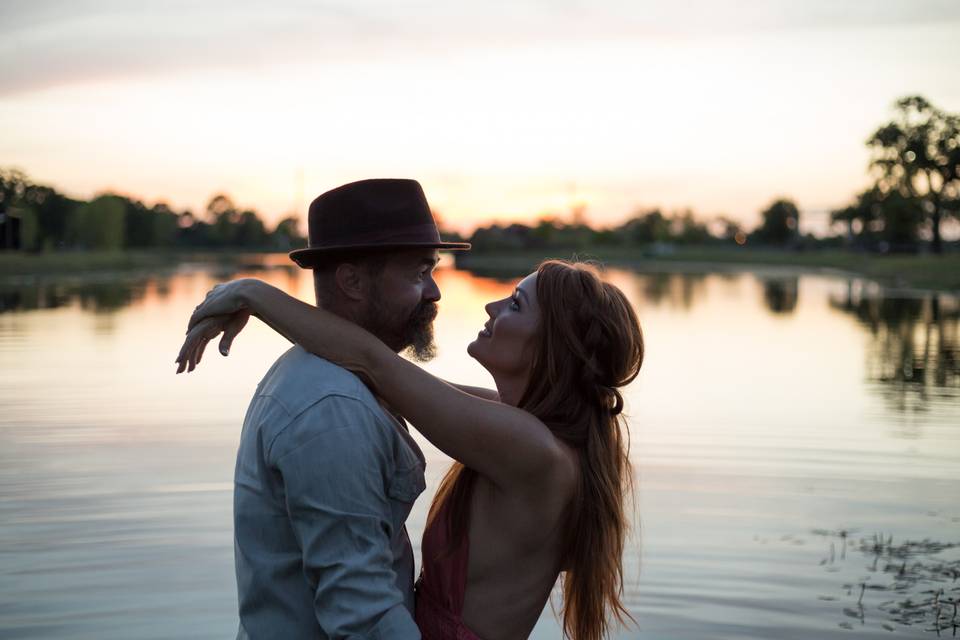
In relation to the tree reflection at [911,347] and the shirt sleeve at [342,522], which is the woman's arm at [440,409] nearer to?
the shirt sleeve at [342,522]

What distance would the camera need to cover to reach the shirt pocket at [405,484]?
2.49 metres

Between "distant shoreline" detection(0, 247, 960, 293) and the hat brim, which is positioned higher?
the hat brim

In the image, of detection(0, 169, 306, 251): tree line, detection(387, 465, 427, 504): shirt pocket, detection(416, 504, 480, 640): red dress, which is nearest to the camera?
detection(387, 465, 427, 504): shirt pocket

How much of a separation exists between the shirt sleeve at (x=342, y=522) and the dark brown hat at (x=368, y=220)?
0.46m

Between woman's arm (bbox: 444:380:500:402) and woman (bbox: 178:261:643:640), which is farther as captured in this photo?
woman's arm (bbox: 444:380:500:402)

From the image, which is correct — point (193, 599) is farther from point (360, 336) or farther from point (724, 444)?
point (724, 444)

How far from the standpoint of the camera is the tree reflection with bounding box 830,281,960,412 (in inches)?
633

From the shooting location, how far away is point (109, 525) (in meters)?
8.16

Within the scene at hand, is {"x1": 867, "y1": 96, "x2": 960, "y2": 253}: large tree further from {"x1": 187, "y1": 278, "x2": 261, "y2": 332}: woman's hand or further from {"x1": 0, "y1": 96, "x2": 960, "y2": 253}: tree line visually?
{"x1": 187, "y1": 278, "x2": 261, "y2": 332}: woman's hand

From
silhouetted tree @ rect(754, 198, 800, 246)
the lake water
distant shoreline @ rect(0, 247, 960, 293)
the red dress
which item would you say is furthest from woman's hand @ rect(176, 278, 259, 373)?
silhouetted tree @ rect(754, 198, 800, 246)

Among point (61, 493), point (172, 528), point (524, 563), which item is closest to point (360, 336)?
point (524, 563)

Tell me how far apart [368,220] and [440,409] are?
0.46m

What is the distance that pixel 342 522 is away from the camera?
2.34 meters

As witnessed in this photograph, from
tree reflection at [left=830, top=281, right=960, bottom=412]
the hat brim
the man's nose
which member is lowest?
tree reflection at [left=830, top=281, right=960, bottom=412]
